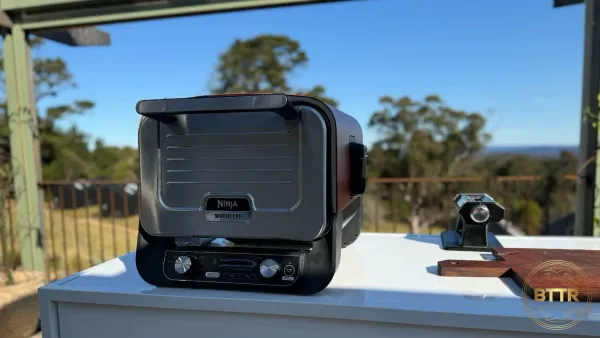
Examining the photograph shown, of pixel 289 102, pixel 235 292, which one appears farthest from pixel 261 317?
pixel 289 102

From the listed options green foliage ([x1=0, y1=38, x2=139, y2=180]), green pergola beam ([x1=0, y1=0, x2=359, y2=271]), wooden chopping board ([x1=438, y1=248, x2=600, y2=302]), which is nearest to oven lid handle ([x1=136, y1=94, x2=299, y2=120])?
wooden chopping board ([x1=438, y1=248, x2=600, y2=302])

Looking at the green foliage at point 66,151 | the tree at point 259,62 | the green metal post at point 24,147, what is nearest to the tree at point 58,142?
the green foliage at point 66,151

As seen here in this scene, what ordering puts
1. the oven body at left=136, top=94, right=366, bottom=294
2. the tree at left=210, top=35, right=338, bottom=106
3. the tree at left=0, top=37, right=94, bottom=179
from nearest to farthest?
the oven body at left=136, top=94, right=366, bottom=294
the tree at left=0, top=37, right=94, bottom=179
the tree at left=210, top=35, right=338, bottom=106

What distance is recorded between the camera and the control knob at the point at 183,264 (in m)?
0.72

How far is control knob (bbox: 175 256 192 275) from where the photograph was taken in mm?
721

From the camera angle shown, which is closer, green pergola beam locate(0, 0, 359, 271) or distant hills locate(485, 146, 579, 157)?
green pergola beam locate(0, 0, 359, 271)

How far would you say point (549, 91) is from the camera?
664 centimetres

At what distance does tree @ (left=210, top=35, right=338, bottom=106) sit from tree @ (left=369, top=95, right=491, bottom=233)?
224 cm

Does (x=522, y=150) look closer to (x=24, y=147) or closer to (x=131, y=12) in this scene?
(x=131, y=12)

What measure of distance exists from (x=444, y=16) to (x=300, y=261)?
858 centimetres

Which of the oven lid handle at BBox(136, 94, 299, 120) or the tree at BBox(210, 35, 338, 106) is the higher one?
the tree at BBox(210, 35, 338, 106)

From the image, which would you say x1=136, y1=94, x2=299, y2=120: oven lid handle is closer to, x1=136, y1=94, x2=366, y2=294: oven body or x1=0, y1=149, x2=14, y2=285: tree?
x1=136, y1=94, x2=366, y2=294: oven body

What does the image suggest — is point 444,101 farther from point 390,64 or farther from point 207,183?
point 207,183

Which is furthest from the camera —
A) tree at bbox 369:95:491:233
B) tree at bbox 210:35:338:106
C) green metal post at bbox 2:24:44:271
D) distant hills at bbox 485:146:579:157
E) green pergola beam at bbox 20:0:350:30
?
tree at bbox 210:35:338:106
